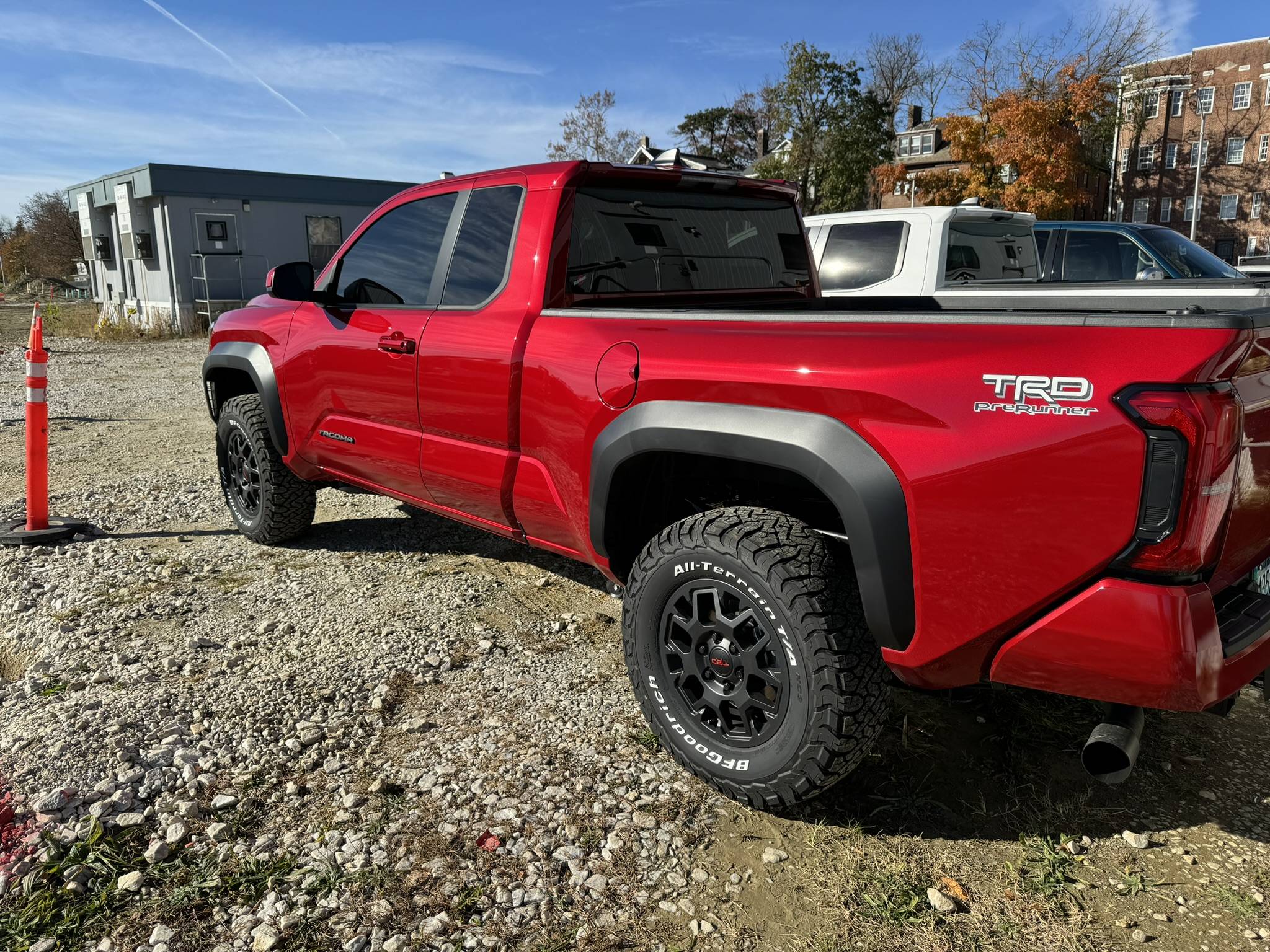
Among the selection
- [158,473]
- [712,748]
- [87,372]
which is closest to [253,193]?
[87,372]

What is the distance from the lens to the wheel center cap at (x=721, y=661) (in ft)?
8.66

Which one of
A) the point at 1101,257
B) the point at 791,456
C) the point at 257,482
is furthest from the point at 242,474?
the point at 1101,257

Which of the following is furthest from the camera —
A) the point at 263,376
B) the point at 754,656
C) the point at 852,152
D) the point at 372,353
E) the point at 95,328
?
the point at 852,152

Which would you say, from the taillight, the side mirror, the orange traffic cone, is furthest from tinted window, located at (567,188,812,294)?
the orange traffic cone

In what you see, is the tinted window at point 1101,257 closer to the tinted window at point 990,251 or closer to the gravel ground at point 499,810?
the tinted window at point 990,251

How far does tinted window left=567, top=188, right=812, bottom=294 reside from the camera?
11.5 feet

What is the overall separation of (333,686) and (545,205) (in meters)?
2.01

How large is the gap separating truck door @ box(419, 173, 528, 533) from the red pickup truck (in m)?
0.01

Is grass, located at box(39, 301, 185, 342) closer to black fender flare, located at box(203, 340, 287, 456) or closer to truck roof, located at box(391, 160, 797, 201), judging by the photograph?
black fender flare, located at box(203, 340, 287, 456)

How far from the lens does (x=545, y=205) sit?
3.42 metres

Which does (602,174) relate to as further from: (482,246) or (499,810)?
(499,810)

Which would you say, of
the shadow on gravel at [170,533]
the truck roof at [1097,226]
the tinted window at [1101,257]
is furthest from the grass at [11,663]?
the tinted window at [1101,257]

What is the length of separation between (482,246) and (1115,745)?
9.20ft

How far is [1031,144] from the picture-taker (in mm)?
31141
